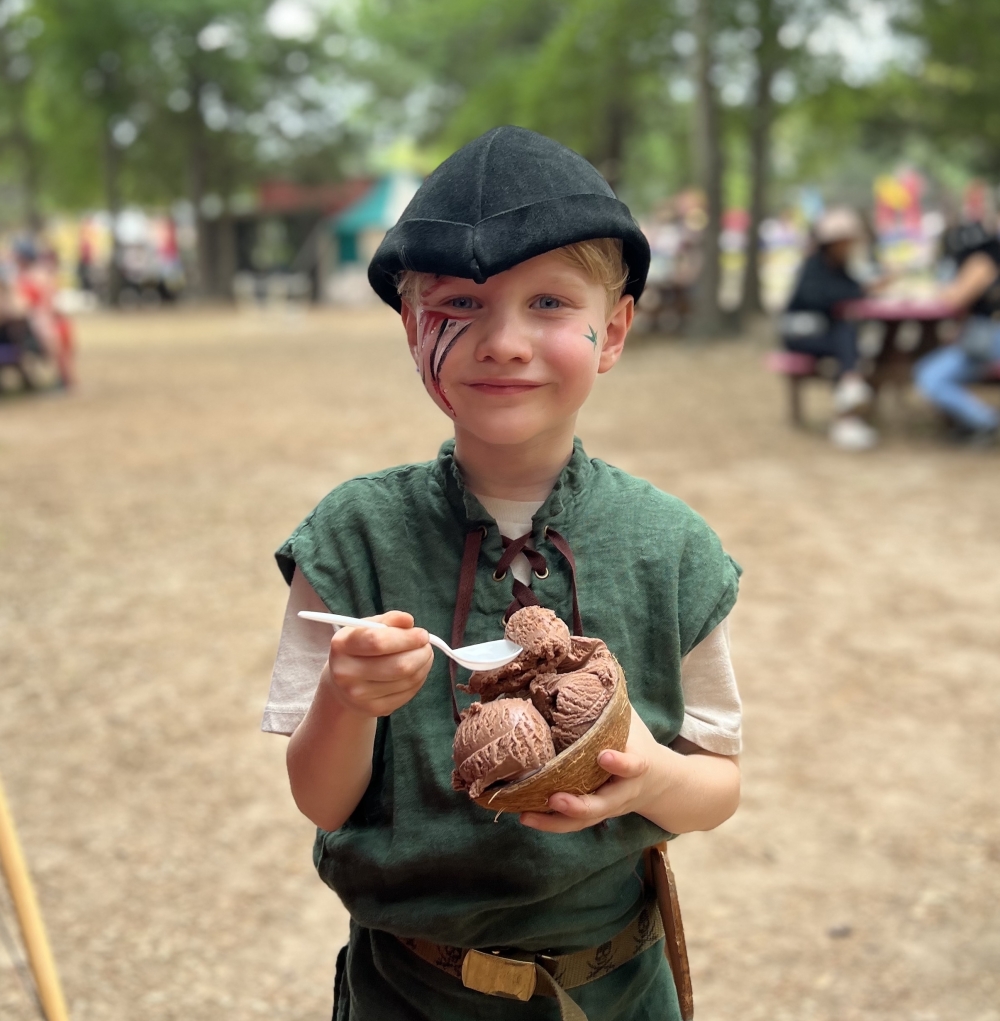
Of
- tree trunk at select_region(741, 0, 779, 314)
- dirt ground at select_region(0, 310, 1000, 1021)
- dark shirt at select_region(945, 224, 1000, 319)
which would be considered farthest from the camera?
tree trunk at select_region(741, 0, 779, 314)

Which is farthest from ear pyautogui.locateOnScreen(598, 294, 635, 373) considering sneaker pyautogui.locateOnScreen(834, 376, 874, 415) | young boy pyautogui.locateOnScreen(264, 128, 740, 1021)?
sneaker pyautogui.locateOnScreen(834, 376, 874, 415)

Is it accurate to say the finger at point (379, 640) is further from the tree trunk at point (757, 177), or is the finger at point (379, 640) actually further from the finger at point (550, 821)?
the tree trunk at point (757, 177)

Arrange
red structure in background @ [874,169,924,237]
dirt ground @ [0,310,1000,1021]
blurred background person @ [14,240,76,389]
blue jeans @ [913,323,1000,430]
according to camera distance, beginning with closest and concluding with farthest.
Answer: dirt ground @ [0,310,1000,1021] < blue jeans @ [913,323,1000,430] < blurred background person @ [14,240,76,389] < red structure in background @ [874,169,924,237]

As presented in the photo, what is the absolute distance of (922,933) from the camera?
3.30 m

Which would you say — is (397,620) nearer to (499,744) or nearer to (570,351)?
(499,744)

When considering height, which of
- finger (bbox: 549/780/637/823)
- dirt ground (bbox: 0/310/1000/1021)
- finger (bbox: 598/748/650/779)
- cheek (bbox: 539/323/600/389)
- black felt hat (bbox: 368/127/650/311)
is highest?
black felt hat (bbox: 368/127/650/311)

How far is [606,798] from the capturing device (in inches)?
53.0

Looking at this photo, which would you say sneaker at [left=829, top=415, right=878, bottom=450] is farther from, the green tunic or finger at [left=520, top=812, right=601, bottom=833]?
finger at [left=520, top=812, right=601, bottom=833]

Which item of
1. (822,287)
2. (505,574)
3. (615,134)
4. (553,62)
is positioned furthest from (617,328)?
(615,134)

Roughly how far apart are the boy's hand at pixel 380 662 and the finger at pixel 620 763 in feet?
0.71

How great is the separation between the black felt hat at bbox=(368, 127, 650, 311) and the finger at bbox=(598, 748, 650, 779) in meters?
0.56

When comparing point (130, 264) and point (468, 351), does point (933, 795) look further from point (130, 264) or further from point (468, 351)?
point (130, 264)

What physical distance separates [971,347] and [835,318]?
113 cm

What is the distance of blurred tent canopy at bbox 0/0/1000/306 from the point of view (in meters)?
17.8
